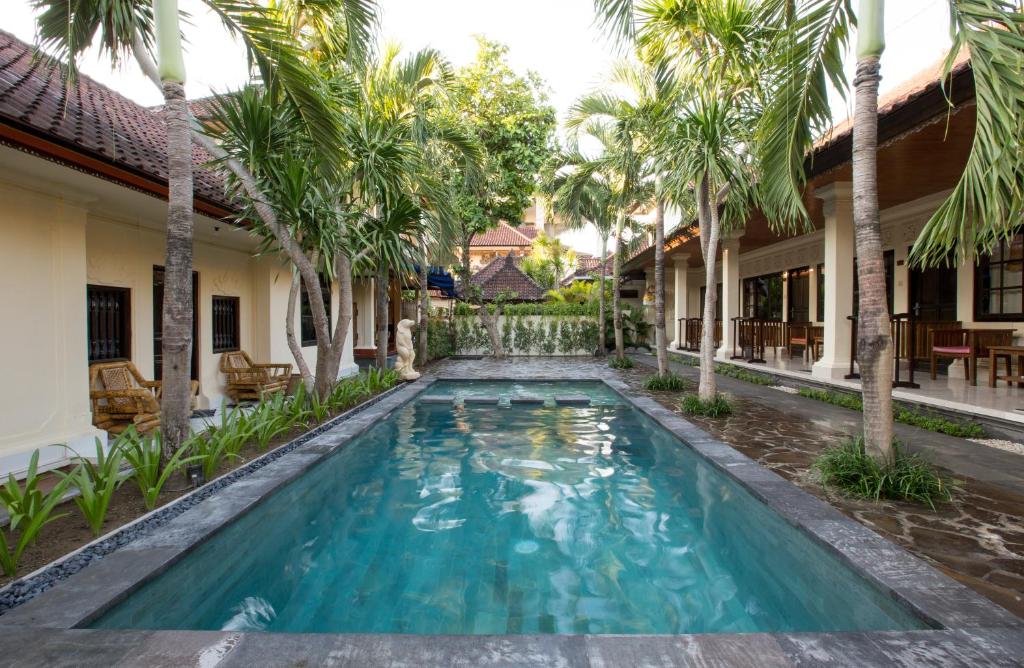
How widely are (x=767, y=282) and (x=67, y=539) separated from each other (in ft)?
56.9

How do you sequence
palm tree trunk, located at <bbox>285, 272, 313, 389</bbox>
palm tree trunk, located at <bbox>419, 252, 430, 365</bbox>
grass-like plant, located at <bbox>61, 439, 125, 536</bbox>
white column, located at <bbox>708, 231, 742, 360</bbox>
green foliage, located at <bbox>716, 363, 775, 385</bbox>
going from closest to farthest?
grass-like plant, located at <bbox>61, 439, 125, 536</bbox>
palm tree trunk, located at <bbox>285, 272, 313, 389</bbox>
green foliage, located at <bbox>716, 363, 775, 385</bbox>
white column, located at <bbox>708, 231, 742, 360</bbox>
palm tree trunk, located at <bbox>419, 252, 430, 365</bbox>

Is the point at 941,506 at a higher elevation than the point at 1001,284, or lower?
lower

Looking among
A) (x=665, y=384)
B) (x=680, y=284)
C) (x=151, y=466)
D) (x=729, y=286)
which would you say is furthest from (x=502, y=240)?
(x=151, y=466)

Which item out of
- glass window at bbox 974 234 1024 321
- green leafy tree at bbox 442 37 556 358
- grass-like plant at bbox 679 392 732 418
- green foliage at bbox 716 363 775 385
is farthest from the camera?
green leafy tree at bbox 442 37 556 358

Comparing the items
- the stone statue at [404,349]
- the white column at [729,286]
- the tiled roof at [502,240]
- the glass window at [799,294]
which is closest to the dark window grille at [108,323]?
the stone statue at [404,349]

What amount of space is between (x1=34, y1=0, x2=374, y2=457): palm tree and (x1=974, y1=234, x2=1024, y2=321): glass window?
1041 centimetres

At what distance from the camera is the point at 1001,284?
869 centimetres

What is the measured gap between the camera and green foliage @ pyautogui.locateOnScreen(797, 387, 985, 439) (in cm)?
533

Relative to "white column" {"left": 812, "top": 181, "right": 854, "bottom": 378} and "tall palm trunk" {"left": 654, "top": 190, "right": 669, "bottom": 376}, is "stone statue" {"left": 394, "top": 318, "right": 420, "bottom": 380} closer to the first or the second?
"tall palm trunk" {"left": 654, "top": 190, "right": 669, "bottom": 376}

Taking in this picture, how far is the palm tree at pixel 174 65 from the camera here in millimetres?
3871

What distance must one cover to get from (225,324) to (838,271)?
10.3m

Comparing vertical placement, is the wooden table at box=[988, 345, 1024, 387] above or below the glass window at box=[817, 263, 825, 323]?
below

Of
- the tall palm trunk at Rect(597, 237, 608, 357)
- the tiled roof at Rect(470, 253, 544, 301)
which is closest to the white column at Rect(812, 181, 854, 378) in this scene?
the tall palm trunk at Rect(597, 237, 608, 357)

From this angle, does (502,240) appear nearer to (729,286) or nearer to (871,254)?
(729,286)
